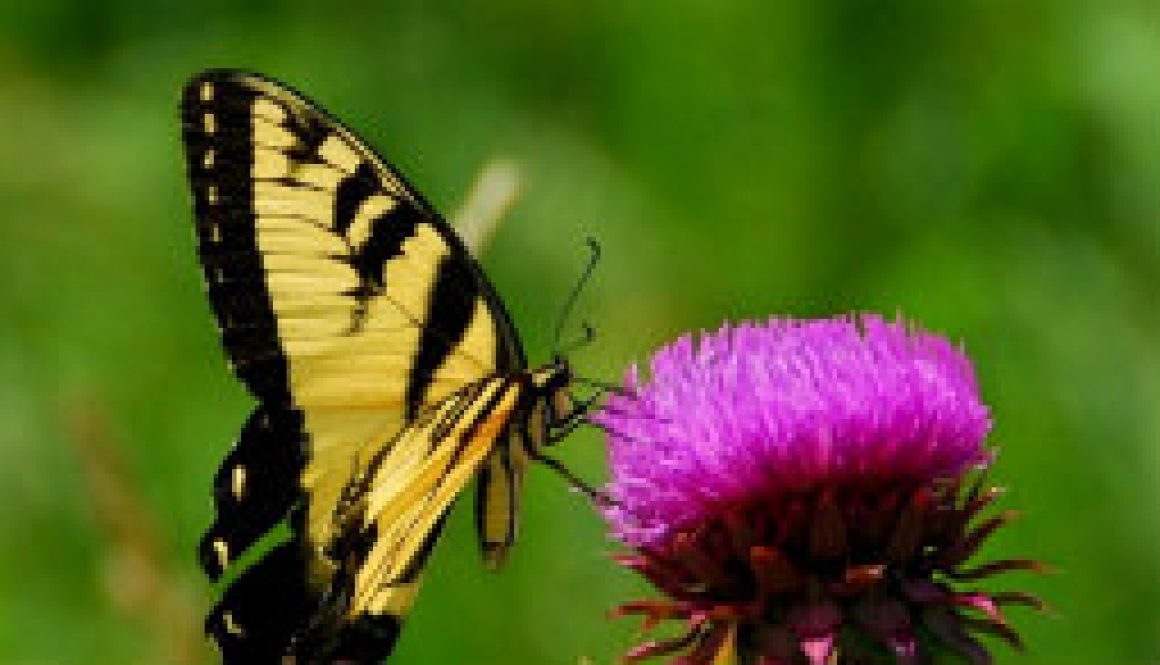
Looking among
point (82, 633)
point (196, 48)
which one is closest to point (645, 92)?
point (196, 48)

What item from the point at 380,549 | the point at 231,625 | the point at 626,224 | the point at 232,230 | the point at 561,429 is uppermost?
the point at 626,224

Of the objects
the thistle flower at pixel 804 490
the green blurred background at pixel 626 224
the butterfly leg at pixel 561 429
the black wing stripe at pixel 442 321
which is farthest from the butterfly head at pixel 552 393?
the green blurred background at pixel 626 224

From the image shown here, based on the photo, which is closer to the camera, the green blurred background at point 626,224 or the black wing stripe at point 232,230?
the black wing stripe at point 232,230

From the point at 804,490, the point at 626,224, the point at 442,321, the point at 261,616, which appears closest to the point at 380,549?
the point at 261,616

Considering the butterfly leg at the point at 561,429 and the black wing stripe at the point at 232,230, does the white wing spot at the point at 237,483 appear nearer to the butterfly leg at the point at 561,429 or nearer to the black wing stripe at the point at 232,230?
the black wing stripe at the point at 232,230

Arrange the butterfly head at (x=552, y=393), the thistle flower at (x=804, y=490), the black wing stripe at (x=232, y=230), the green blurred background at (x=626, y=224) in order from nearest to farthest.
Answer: the thistle flower at (x=804, y=490) → the black wing stripe at (x=232, y=230) → the butterfly head at (x=552, y=393) → the green blurred background at (x=626, y=224)

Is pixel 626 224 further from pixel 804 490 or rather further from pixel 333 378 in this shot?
pixel 804 490

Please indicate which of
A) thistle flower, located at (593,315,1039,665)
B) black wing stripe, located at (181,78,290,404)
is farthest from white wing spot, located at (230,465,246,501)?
thistle flower, located at (593,315,1039,665)
